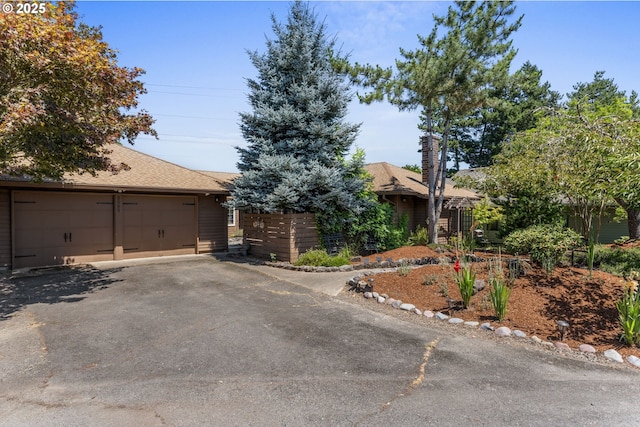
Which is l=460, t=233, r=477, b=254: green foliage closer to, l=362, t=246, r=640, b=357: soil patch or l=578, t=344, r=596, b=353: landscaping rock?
l=362, t=246, r=640, b=357: soil patch

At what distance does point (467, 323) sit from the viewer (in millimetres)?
5746

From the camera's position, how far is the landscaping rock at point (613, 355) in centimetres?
445

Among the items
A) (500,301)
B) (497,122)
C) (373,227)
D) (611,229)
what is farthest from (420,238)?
(497,122)

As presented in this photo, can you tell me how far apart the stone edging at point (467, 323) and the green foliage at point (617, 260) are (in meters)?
4.73

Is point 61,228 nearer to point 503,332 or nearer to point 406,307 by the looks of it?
point 406,307

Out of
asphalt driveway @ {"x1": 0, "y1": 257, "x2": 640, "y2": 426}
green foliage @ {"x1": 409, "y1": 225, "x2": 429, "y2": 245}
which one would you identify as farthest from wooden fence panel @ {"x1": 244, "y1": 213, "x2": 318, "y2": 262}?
green foliage @ {"x1": 409, "y1": 225, "x2": 429, "y2": 245}

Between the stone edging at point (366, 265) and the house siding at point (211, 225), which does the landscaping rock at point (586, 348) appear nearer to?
the stone edging at point (366, 265)

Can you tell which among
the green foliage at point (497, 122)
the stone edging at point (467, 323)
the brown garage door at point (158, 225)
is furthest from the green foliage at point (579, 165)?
the green foliage at point (497, 122)

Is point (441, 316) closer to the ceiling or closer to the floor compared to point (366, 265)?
closer to the floor

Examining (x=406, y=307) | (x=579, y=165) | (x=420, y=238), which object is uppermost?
(x=579, y=165)

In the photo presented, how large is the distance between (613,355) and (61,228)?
550 inches

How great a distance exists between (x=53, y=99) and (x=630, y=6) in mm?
12020

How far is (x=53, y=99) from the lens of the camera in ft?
21.4

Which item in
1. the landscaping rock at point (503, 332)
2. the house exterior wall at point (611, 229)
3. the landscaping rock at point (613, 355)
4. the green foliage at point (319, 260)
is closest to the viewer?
the landscaping rock at point (613, 355)
